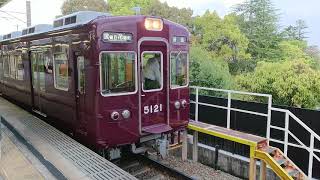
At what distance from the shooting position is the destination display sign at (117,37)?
5945 millimetres

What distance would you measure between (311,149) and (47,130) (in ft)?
17.4

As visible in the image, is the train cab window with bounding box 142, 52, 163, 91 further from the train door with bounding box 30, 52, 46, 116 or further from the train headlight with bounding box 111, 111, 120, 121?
the train door with bounding box 30, 52, 46, 116

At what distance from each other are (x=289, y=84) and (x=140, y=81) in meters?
7.52

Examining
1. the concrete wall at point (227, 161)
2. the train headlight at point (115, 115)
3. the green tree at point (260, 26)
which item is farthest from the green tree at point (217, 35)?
the train headlight at point (115, 115)

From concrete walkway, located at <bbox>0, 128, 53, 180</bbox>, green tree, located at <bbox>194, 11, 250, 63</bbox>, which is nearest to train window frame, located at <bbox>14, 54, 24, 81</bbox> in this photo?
concrete walkway, located at <bbox>0, 128, 53, 180</bbox>

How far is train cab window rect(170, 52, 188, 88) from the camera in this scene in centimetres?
722

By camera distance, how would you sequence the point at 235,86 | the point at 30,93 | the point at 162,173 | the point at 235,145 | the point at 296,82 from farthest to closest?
1. the point at 235,86
2. the point at 296,82
3. the point at 30,93
4. the point at 235,145
5. the point at 162,173

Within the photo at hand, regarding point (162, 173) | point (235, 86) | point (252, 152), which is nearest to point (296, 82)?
point (235, 86)

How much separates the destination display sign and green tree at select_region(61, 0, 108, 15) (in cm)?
2546

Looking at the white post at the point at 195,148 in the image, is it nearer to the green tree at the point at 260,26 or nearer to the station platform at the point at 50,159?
the station platform at the point at 50,159

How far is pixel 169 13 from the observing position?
26.5 metres

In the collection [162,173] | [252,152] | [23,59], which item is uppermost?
[23,59]

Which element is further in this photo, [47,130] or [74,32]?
[47,130]

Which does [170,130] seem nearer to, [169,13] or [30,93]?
[30,93]
